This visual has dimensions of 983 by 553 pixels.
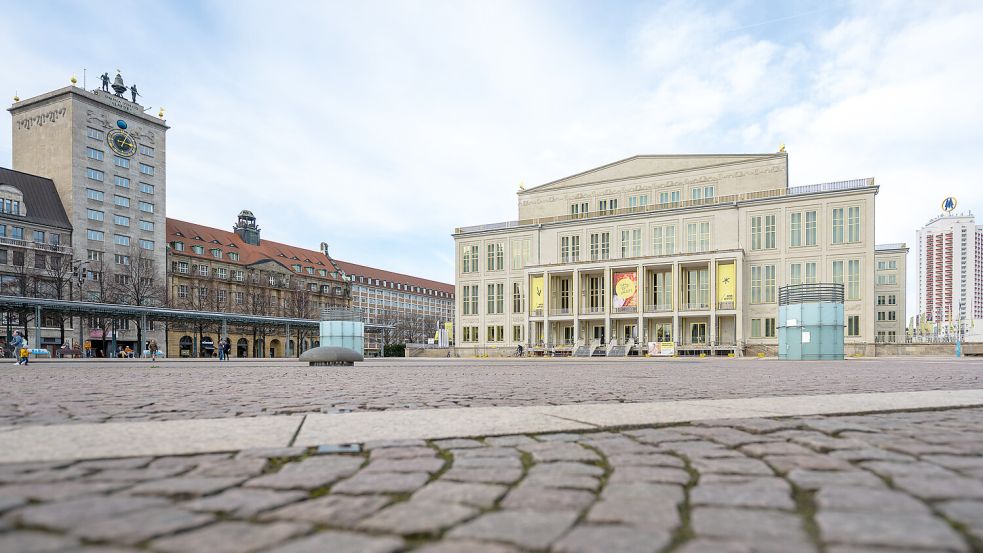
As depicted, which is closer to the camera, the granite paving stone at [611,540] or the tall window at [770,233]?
the granite paving stone at [611,540]

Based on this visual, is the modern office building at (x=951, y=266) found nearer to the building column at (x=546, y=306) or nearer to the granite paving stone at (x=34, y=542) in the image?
the building column at (x=546, y=306)

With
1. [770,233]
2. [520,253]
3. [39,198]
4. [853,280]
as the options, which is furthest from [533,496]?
[39,198]

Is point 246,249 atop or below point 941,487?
atop

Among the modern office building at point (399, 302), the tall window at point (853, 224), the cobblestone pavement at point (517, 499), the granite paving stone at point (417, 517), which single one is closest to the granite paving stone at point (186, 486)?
the cobblestone pavement at point (517, 499)

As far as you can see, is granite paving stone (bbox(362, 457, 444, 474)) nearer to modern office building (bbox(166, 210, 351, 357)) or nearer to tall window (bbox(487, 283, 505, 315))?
tall window (bbox(487, 283, 505, 315))

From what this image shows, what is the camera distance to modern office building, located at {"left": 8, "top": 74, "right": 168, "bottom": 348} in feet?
227

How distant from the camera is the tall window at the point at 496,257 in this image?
68.8 m

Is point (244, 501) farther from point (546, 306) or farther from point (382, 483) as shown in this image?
point (546, 306)

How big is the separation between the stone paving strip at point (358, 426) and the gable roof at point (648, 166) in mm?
57630

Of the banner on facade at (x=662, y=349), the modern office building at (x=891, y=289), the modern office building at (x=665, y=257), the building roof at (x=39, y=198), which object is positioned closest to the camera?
the banner on facade at (x=662, y=349)

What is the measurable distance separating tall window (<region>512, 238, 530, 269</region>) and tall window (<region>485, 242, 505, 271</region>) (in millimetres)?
1301

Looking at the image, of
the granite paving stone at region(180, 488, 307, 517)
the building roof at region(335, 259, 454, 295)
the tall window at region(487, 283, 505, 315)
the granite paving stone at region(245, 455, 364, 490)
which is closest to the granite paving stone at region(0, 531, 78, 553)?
the granite paving stone at region(180, 488, 307, 517)

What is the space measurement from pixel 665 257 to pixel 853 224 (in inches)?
603

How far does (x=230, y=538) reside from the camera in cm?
207
